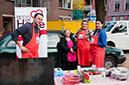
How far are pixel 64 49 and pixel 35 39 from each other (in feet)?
3.93

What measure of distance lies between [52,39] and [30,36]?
2.00m

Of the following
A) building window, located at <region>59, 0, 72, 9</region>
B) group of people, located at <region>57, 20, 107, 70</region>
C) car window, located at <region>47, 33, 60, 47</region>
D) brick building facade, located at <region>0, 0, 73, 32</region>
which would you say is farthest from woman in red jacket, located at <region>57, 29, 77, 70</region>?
building window, located at <region>59, 0, 72, 9</region>

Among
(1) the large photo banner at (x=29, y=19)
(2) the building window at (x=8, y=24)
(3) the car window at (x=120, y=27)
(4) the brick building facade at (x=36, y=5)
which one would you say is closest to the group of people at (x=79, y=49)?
(1) the large photo banner at (x=29, y=19)

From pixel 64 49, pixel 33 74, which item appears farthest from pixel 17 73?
pixel 64 49

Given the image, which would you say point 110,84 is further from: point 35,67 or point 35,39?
point 35,39

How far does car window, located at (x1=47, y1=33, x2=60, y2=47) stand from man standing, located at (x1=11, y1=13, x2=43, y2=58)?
186 cm

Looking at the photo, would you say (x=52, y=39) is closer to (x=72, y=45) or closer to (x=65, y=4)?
(x=72, y=45)

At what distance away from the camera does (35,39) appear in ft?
10.4

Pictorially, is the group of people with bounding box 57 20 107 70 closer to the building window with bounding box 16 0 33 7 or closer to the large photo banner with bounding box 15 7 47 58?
the large photo banner with bounding box 15 7 47 58

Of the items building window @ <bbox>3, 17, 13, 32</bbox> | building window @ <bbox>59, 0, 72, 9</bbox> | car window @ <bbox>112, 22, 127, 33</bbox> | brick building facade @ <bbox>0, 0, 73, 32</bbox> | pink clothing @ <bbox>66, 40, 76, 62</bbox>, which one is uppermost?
building window @ <bbox>59, 0, 72, 9</bbox>

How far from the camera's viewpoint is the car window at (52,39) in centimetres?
506

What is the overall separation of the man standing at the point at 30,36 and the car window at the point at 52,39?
186 cm

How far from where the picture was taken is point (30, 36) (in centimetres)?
315

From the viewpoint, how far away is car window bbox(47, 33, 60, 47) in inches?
199
